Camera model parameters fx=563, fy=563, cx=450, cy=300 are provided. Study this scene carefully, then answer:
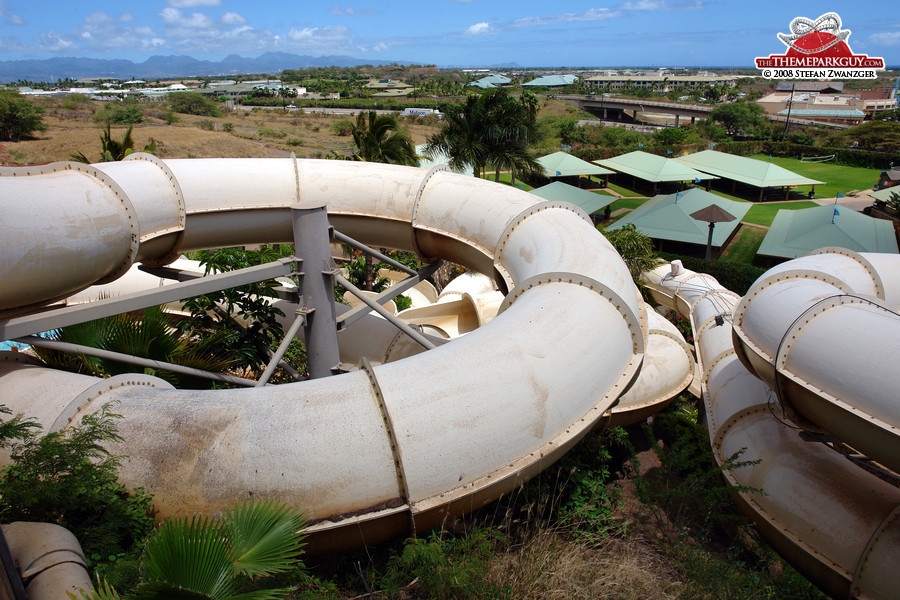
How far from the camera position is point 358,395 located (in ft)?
15.2

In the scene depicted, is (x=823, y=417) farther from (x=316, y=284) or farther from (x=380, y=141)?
(x=380, y=141)

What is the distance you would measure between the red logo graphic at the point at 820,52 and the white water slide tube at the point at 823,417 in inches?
3981

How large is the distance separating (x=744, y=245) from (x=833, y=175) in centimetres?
2657

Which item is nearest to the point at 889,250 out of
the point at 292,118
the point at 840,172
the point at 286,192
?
the point at 286,192

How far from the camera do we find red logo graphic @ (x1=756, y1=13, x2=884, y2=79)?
299ft

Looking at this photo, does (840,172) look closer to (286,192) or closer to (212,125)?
(286,192)

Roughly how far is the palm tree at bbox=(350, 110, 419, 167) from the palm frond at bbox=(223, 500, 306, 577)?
56.0 feet

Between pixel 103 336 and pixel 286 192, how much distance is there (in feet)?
11.6

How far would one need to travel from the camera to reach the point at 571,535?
6246 mm

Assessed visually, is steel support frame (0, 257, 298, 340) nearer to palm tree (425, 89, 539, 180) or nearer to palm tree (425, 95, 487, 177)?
palm tree (425, 95, 487, 177)

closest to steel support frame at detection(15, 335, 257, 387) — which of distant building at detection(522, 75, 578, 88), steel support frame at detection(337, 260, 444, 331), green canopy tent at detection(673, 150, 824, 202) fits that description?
steel support frame at detection(337, 260, 444, 331)

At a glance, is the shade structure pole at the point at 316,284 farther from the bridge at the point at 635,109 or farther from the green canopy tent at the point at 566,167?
the bridge at the point at 635,109

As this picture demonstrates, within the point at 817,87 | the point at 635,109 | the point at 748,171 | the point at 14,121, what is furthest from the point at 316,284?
the point at 817,87

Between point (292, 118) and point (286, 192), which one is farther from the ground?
point (292, 118)
